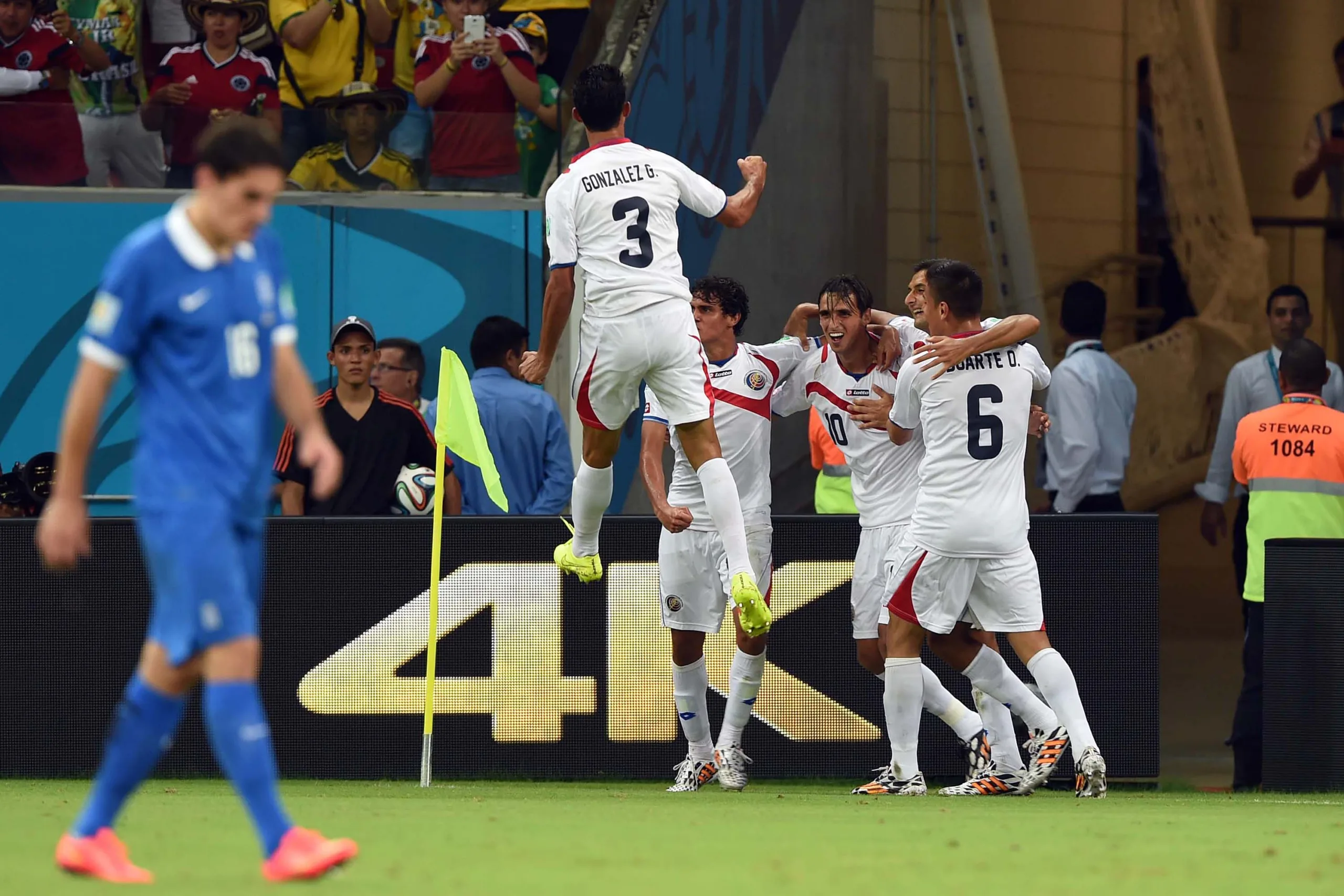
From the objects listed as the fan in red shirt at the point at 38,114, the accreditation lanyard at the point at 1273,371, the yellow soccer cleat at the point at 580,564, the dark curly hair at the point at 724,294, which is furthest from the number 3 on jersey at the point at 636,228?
the fan in red shirt at the point at 38,114

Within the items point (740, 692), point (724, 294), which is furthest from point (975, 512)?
point (724, 294)

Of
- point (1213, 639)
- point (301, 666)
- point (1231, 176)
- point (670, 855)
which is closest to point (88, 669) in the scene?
point (301, 666)

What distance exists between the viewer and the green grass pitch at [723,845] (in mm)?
4754

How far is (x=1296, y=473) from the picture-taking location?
32.6 ft

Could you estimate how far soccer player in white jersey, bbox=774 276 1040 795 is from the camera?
29.2 feet

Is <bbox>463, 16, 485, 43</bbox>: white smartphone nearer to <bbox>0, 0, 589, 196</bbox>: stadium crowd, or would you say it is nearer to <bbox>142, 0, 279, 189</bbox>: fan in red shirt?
<bbox>0, 0, 589, 196</bbox>: stadium crowd

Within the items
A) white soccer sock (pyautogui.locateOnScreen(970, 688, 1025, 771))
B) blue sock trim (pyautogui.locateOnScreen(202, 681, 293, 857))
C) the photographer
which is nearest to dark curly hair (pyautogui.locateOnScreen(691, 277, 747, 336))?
white soccer sock (pyautogui.locateOnScreen(970, 688, 1025, 771))

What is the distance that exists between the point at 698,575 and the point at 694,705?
2.02ft

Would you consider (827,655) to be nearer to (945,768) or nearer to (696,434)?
(945,768)

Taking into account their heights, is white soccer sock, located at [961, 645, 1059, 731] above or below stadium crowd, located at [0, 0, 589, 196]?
below

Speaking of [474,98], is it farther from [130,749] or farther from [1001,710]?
[130,749]

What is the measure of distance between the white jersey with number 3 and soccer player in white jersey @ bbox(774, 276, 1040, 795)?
124cm

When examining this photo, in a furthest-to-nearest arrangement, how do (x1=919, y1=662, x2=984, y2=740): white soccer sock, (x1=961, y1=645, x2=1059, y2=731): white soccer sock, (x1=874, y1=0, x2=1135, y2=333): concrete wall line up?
(x1=874, y1=0, x2=1135, y2=333): concrete wall < (x1=919, y1=662, x2=984, y2=740): white soccer sock < (x1=961, y1=645, x2=1059, y2=731): white soccer sock

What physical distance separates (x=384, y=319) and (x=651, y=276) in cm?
482
